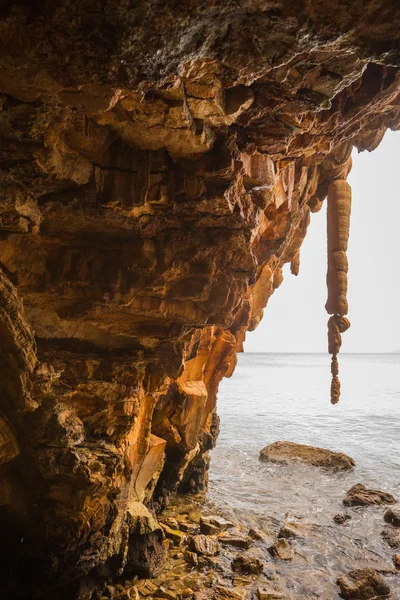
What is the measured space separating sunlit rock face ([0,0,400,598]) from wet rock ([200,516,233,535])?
1.97 m

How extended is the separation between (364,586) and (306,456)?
1301 cm

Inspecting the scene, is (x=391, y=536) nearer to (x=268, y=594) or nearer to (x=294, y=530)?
(x=294, y=530)

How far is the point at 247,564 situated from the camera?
10.9 m

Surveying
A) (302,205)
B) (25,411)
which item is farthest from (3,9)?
(302,205)

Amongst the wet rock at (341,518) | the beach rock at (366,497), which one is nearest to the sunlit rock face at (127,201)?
the wet rock at (341,518)

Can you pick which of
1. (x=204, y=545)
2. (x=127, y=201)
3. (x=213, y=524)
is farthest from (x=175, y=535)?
(x=127, y=201)

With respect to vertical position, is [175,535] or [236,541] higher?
[175,535]

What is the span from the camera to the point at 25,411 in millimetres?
7945

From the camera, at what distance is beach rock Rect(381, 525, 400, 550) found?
13.1 meters

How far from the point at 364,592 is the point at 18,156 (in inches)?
510

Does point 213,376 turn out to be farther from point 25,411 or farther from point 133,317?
point 25,411

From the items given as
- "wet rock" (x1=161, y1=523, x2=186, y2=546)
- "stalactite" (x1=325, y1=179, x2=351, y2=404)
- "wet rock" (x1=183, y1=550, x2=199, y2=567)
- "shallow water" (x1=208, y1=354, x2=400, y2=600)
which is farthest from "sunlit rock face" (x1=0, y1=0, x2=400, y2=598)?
"shallow water" (x1=208, y1=354, x2=400, y2=600)

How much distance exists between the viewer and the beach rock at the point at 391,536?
517 inches

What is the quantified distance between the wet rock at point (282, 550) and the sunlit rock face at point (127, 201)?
373 centimetres
